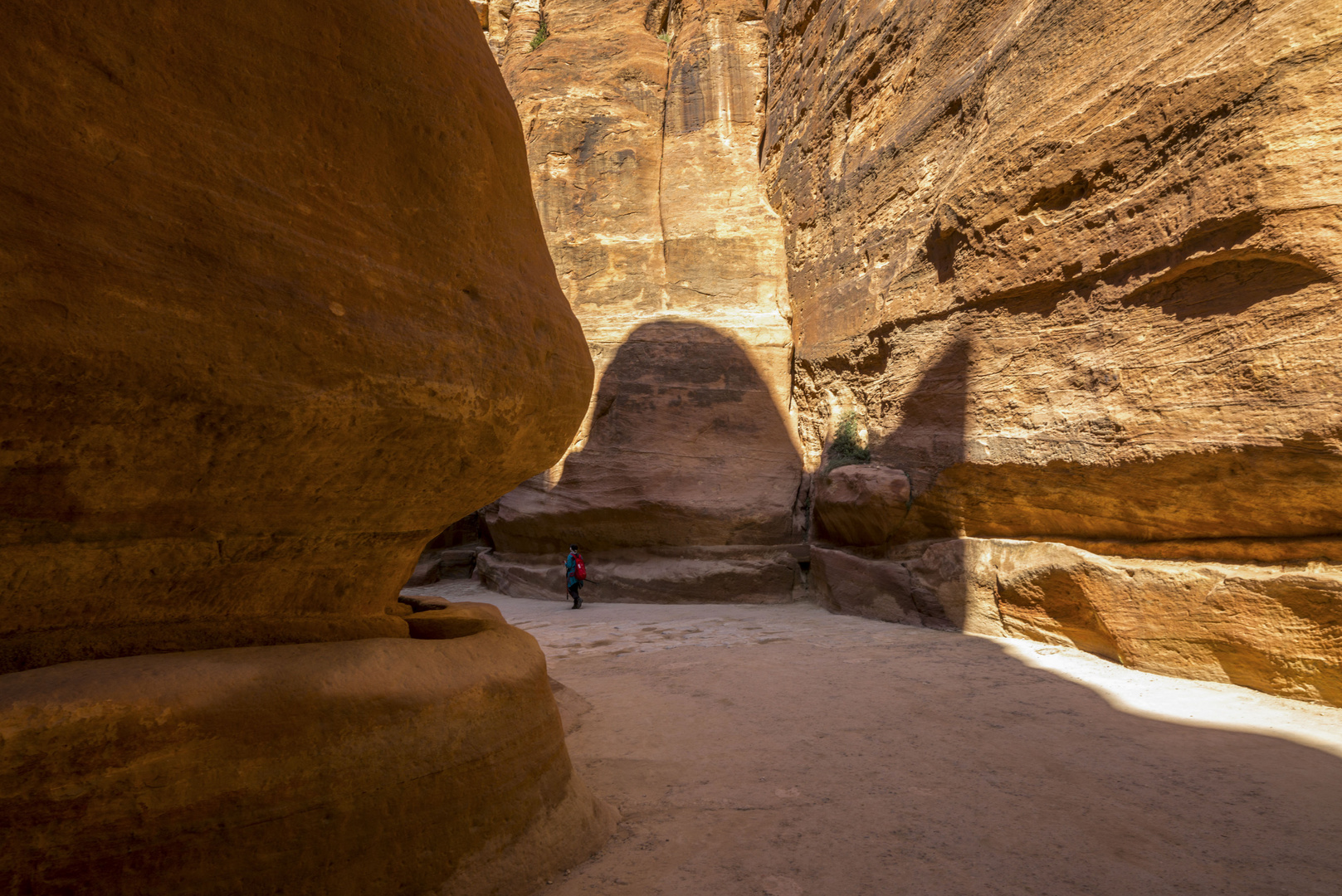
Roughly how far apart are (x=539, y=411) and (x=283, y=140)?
3.59 feet

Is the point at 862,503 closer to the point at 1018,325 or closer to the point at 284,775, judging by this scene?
the point at 1018,325

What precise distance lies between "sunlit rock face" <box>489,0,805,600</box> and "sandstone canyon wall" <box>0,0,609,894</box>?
7.27m

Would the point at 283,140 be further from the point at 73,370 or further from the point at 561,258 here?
the point at 561,258

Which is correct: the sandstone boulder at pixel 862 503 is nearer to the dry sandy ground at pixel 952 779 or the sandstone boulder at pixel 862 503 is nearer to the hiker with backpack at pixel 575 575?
the dry sandy ground at pixel 952 779

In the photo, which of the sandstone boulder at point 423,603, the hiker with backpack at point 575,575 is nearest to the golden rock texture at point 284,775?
the sandstone boulder at point 423,603

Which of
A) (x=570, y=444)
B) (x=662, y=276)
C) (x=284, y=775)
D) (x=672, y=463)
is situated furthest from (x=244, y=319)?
(x=662, y=276)

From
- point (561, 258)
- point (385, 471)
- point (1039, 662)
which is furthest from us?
point (561, 258)

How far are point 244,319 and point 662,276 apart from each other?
9.88 m

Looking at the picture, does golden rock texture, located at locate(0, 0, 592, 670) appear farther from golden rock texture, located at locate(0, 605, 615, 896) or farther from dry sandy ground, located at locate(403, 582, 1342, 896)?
dry sandy ground, located at locate(403, 582, 1342, 896)

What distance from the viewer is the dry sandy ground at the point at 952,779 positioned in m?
2.15

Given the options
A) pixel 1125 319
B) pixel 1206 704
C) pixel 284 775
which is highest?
pixel 1125 319

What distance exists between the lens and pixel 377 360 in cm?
191

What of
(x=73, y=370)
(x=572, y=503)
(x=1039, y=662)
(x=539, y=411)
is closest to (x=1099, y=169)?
(x=1039, y=662)

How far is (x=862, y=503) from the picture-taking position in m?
7.29
